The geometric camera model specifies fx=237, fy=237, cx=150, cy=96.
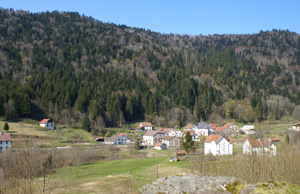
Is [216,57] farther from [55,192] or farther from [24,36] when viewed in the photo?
[55,192]

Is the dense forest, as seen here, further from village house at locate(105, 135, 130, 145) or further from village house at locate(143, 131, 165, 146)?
village house at locate(143, 131, 165, 146)

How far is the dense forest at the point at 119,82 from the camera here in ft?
294

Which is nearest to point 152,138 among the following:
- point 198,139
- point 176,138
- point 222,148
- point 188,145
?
point 176,138

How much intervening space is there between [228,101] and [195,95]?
17311mm

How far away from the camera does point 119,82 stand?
420 ft

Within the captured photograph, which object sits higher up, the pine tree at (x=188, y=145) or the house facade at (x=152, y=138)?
the pine tree at (x=188, y=145)

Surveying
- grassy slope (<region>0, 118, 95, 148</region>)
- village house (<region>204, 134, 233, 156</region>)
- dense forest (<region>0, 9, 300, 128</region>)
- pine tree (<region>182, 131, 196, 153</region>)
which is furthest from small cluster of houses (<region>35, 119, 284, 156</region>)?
dense forest (<region>0, 9, 300, 128</region>)

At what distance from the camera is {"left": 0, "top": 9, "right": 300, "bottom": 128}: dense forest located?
89.6m

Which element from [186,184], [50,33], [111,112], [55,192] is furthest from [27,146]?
[50,33]

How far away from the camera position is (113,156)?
167ft

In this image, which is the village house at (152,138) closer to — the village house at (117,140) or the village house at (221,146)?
the village house at (117,140)

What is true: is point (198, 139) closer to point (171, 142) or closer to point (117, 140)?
point (171, 142)

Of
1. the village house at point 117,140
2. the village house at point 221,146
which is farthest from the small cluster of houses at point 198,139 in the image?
the village house at point 117,140

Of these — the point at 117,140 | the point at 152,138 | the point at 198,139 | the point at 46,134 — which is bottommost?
the point at 198,139
